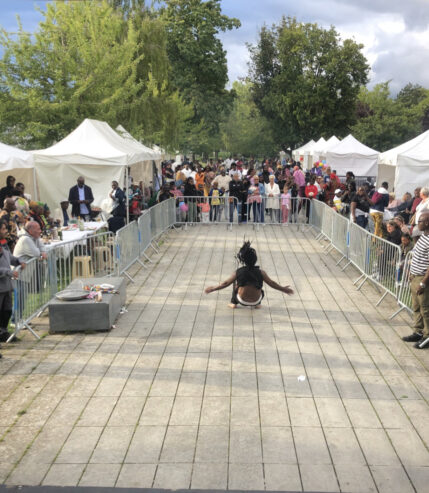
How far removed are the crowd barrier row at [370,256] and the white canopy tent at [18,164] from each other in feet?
26.8

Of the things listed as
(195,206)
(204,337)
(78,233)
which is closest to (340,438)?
(204,337)

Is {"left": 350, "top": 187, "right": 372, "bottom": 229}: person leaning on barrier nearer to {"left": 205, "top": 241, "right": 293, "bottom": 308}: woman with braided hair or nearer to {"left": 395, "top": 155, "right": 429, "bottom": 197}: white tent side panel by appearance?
{"left": 395, "top": 155, "right": 429, "bottom": 197}: white tent side panel

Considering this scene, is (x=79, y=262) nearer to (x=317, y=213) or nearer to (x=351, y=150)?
(x=317, y=213)

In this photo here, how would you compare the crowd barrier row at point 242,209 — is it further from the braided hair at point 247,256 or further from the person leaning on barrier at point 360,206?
the braided hair at point 247,256

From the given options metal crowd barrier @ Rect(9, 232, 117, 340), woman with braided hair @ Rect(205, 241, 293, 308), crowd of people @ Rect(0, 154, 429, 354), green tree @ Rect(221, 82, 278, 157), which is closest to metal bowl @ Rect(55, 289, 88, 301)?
metal crowd barrier @ Rect(9, 232, 117, 340)

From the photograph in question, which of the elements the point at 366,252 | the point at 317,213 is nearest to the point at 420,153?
the point at 317,213

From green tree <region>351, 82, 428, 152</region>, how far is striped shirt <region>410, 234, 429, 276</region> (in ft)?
160

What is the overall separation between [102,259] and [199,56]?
1405 inches

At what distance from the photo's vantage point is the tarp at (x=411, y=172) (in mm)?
16141

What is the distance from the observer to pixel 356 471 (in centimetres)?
481

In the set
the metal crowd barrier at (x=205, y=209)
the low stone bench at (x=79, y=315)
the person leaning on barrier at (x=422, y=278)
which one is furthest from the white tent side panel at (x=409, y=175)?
the low stone bench at (x=79, y=315)

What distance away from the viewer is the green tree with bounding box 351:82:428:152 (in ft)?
184

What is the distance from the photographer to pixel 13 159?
1347 cm

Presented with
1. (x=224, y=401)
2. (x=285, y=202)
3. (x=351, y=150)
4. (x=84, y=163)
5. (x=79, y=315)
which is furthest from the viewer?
(x=351, y=150)
